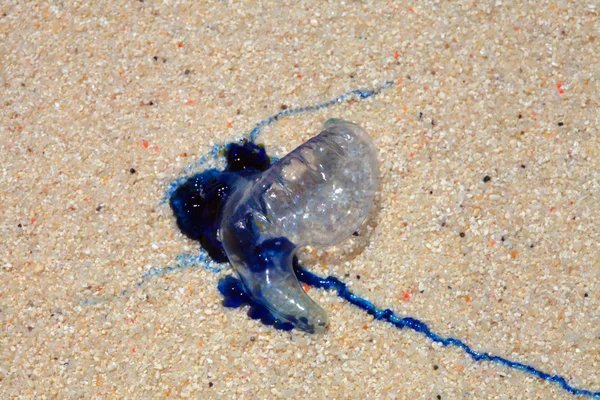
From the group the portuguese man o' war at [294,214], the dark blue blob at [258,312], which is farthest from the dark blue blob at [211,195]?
the dark blue blob at [258,312]

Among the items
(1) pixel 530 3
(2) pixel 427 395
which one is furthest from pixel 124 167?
(1) pixel 530 3

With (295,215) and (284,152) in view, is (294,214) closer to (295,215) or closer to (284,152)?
(295,215)

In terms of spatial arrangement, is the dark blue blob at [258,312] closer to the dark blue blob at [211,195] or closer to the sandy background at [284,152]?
the sandy background at [284,152]

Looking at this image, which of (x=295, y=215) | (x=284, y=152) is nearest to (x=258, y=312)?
(x=295, y=215)

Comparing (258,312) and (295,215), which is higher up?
(295,215)

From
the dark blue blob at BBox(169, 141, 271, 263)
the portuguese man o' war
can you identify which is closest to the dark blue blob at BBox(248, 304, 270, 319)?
the portuguese man o' war

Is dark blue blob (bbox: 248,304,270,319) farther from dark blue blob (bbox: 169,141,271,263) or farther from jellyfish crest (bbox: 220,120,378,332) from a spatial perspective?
dark blue blob (bbox: 169,141,271,263)

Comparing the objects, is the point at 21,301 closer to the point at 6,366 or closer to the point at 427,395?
the point at 6,366
